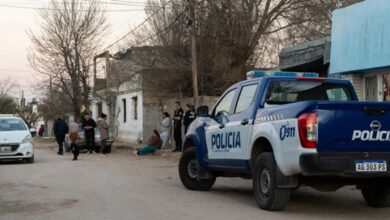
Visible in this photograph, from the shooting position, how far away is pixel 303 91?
9617 millimetres

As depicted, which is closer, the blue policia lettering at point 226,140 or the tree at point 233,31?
the blue policia lettering at point 226,140

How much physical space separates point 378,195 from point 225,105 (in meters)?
3.02

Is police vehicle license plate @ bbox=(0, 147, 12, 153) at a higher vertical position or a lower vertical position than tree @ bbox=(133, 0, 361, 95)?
lower

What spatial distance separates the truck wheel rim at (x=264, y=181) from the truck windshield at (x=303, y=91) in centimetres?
120

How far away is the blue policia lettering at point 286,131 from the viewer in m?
7.82

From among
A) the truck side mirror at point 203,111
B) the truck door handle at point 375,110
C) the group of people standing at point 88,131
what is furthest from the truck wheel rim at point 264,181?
the group of people standing at point 88,131

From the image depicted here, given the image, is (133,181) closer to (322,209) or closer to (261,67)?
(322,209)

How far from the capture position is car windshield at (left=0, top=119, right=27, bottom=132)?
1953 cm

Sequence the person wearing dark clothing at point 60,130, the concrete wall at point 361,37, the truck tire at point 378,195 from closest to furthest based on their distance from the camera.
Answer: the truck tire at point 378,195
the concrete wall at point 361,37
the person wearing dark clothing at point 60,130

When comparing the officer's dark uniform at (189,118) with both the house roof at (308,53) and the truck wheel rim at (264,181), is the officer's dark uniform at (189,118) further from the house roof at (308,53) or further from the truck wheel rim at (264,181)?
the truck wheel rim at (264,181)

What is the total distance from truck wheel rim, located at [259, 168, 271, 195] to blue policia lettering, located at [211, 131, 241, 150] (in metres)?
0.97

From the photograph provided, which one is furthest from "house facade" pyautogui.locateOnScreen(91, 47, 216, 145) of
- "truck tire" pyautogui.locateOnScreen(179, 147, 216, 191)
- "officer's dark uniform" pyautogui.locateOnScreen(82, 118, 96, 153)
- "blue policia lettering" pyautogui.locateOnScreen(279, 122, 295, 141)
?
"blue policia lettering" pyautogui.locateOnScreen(279, 122, 295, 141)

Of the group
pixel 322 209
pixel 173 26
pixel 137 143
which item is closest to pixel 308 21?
pixel 173 26

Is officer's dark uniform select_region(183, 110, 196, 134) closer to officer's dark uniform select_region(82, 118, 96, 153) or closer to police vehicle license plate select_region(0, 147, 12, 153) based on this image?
officer's dark uniform select_region(82, 118, 96, 153)
